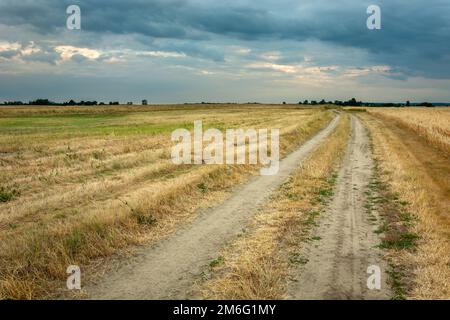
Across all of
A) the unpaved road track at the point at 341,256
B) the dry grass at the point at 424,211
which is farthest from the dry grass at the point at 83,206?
the dry grass at the point at 424,211

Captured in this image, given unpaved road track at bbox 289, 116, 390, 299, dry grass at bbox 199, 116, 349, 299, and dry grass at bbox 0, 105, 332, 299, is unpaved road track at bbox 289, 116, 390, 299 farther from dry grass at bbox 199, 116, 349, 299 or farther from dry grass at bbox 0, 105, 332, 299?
dry grass at bbox 0, 105, 332, 299

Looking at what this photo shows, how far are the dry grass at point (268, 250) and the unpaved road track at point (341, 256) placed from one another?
323mm

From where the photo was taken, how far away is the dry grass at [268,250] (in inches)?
250

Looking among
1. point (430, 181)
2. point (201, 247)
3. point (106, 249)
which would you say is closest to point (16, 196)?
point (106, 249)

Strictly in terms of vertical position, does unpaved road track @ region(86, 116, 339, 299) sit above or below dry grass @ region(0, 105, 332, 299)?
below

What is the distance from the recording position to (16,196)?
1294 cm

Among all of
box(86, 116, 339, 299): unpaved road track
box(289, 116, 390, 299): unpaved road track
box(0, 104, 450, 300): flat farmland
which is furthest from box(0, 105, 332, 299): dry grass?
box(289, 116, 390, 299): unpaved road track

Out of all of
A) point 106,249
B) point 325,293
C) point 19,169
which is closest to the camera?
point 325,293

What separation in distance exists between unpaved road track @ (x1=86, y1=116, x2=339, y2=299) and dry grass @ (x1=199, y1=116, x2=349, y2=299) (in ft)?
1.17

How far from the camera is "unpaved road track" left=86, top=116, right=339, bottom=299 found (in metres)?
6.41

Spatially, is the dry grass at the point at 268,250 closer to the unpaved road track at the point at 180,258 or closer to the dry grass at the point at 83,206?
the unpaved road track at the point at 180,258

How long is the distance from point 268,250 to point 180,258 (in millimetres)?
1791
